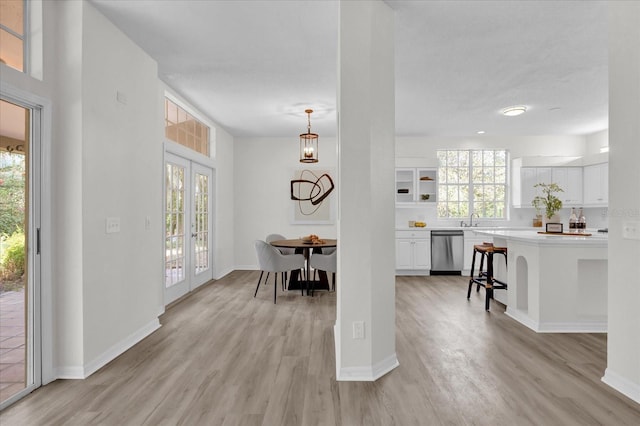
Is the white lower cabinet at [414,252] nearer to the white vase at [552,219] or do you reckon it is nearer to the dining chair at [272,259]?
the white vase at [552,219]

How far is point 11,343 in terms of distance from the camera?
7.77 feet

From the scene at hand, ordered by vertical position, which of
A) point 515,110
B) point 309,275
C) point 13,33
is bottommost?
point 309,275

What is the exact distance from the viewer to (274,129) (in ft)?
22.2

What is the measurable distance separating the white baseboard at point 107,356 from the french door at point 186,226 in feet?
3.57

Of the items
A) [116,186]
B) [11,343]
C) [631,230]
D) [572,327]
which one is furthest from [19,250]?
[572,327]

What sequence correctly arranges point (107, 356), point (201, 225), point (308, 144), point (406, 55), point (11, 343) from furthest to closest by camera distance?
point (308, 144) → point (201, 225) → point (406, 55) → point (107, 356) → point (11, 343)

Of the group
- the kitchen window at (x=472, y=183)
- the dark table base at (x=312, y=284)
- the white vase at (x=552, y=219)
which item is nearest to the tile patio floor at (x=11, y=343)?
the dark table base at (x=312, y=284)

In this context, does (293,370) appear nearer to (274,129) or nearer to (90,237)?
(90,237)

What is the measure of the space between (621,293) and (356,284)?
1.79 m

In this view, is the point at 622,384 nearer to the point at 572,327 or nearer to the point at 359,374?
the point at 572,327

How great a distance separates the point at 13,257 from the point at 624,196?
4.03m

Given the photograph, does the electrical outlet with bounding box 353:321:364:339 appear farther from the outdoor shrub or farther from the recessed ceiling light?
the recessed ceiling light

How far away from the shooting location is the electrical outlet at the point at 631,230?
2.36 metres

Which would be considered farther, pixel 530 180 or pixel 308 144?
pixel 308 144
